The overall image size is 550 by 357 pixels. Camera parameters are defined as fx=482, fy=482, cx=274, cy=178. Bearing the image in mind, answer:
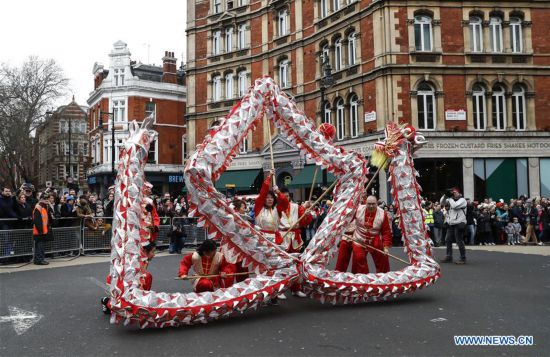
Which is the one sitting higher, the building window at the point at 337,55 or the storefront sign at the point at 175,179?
the building window at the point at 337,55

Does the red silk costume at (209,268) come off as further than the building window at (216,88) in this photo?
No

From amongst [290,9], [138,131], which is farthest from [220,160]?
[290,9]

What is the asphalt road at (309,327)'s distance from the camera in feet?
16.6

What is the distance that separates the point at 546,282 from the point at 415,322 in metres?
4.52

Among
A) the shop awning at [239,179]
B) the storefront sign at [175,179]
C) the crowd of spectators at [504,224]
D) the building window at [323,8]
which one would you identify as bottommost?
the crowd of spectators at [504,224]

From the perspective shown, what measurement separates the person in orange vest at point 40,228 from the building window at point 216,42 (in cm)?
2266

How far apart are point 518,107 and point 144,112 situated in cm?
2972

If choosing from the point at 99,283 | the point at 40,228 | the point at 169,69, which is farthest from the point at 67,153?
the point at 99,283

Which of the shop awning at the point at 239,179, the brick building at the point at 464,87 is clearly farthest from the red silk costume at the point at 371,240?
the shop awning at the point at 239,179

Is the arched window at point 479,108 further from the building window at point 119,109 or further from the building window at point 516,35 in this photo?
the building window at point 119,109

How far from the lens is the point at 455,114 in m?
23.1

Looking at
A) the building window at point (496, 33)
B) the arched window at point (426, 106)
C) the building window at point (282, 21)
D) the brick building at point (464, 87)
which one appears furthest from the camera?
the building window at point (282, 21)

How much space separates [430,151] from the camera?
2267 cm

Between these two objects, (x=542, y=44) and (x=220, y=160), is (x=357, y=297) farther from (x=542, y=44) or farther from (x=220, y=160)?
(x=542, y=44)
